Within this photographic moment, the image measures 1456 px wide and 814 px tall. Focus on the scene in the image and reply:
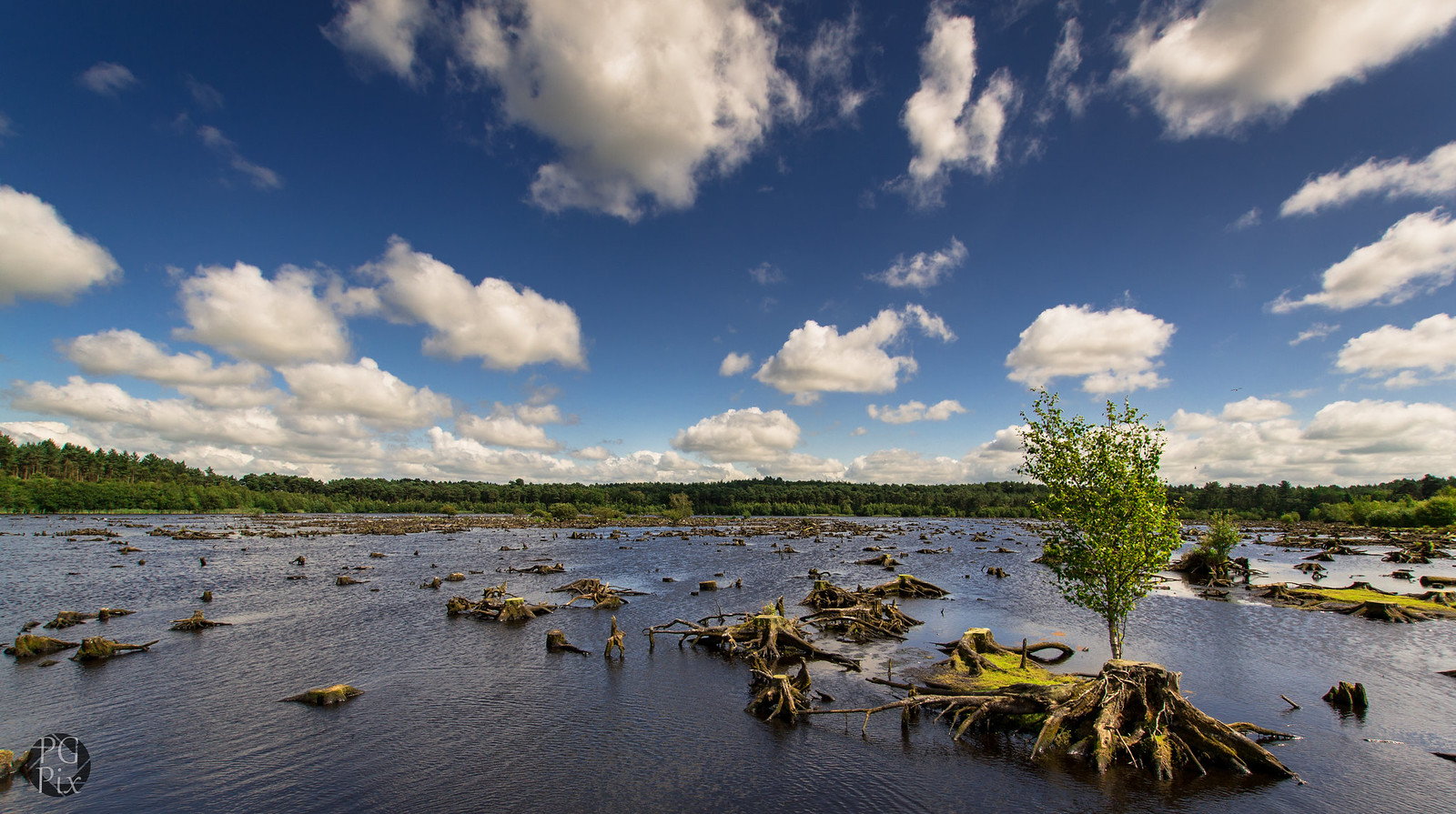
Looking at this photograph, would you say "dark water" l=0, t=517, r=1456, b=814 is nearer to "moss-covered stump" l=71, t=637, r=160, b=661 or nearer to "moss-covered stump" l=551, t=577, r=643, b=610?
"moss-covered stump" l=71, t=637, r=160, b=661

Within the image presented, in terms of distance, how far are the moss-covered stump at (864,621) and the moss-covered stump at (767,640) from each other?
9.08 feet

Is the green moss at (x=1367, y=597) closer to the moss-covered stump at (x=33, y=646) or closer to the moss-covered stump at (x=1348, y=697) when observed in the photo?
the moss-covered stump at (x=1348, y=697)

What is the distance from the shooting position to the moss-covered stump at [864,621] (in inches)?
1292

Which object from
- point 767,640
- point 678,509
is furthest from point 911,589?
point 678,509

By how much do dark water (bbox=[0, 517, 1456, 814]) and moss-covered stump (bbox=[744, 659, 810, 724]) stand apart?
0.76 m

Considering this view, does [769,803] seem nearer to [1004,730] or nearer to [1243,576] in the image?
[1004,730]

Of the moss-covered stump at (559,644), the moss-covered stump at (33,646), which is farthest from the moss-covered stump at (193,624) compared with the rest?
the moss-covered stump at (559,644)

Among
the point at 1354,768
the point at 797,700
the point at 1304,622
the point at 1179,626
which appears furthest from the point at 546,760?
the point at 1304,622

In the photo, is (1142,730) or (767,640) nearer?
(1142,730)

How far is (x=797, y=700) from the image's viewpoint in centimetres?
2116

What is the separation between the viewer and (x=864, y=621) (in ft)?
110

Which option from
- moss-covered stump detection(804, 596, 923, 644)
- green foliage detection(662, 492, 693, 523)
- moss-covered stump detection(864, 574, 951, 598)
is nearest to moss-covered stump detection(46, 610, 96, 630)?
moss-covered stump detection(804, 596, 923, 644)

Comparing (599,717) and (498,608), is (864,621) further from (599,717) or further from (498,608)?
(498,608)

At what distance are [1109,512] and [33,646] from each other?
47695mm
